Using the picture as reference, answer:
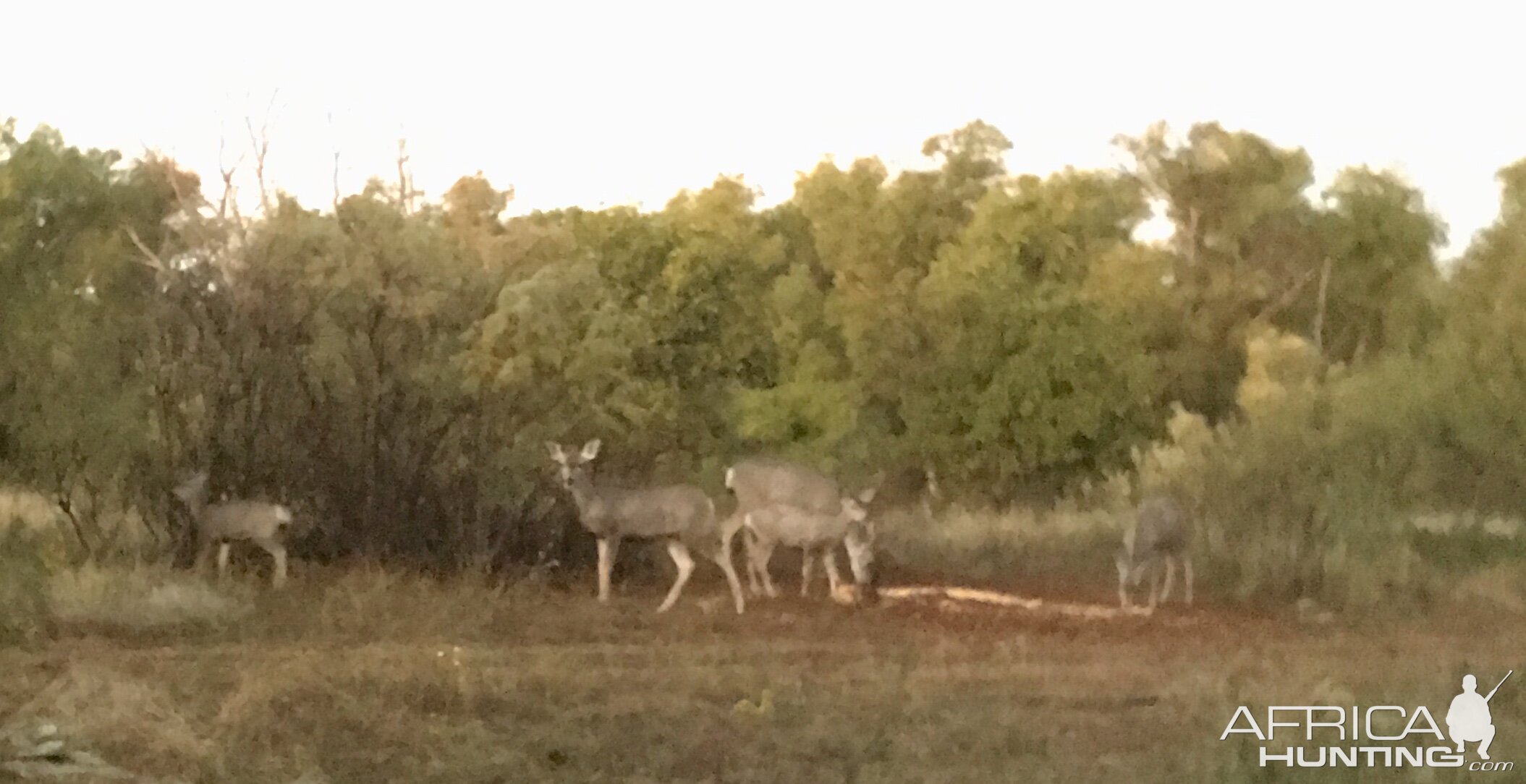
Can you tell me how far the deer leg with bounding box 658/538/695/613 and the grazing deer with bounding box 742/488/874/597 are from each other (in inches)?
14.6

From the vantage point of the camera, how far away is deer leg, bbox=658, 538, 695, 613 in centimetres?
765

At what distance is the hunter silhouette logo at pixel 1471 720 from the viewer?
5.24 m

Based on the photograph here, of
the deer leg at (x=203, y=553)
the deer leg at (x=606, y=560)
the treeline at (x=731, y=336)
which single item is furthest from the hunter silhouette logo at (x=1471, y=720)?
the deer leg at (x=203, y=553)

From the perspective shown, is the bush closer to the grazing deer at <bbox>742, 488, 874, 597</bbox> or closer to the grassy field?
the grassy field

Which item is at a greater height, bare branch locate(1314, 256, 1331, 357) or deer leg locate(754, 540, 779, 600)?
bare branch locate(1314, 256, 1331, 357)

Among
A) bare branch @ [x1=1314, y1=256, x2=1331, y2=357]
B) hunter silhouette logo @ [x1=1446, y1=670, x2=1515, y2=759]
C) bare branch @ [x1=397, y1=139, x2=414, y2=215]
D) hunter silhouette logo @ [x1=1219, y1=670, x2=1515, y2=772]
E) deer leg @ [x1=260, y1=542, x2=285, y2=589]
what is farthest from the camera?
bare branch @ [x1=397, y1=139, x2=414, y2=215]

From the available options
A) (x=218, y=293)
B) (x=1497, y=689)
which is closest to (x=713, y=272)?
(x=218, y=293)

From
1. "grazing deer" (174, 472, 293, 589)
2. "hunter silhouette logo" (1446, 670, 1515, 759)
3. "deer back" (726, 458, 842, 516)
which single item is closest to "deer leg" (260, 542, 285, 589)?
"grazing deer" (174, 472, 293, 589)

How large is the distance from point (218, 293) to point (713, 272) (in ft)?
9.07

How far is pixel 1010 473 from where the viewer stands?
8.20 metres

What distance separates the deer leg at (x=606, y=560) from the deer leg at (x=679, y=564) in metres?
0.32

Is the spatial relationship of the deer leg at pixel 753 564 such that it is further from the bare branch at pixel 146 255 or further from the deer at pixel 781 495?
the bare branch at pixel 146 255

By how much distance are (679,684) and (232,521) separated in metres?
3.33

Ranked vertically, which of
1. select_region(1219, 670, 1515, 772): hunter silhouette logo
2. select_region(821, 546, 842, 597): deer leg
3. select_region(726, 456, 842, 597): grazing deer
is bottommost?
select_region(1219, 670, 1515, 772): hunter silhouette logo
